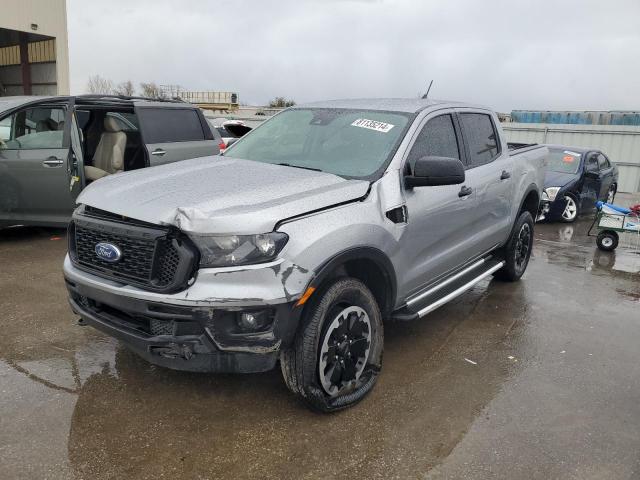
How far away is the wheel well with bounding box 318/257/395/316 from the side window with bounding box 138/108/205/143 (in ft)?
15.5

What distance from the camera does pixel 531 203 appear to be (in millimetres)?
5926

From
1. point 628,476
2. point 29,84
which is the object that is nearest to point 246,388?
point 628,476

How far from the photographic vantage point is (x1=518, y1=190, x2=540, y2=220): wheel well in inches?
Result: 228

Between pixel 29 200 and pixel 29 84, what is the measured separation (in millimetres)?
19956

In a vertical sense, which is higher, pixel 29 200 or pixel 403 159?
pixel 403 159

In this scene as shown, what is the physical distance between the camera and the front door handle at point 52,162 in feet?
20.9

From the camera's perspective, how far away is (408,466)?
272 centimetres

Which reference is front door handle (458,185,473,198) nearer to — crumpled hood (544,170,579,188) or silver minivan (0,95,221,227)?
silver minivan (0,95,221,227)

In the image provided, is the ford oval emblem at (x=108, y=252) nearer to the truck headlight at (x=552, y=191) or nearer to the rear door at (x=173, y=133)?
the rear door at (x=173, y=133)

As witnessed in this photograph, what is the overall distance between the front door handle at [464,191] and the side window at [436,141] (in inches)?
11.9

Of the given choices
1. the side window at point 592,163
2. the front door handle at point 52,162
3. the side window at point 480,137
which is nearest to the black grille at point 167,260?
the side window at point 480,137

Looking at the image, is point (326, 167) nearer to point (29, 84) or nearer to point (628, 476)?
point (628, 476)

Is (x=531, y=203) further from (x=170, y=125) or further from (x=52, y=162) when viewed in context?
(x=52, y=162)

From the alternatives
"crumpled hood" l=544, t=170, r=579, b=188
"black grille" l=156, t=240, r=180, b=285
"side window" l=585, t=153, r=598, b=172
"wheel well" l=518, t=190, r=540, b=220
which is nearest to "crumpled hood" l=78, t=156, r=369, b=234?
"black grille" l=156, t=240, r=180, b=285
